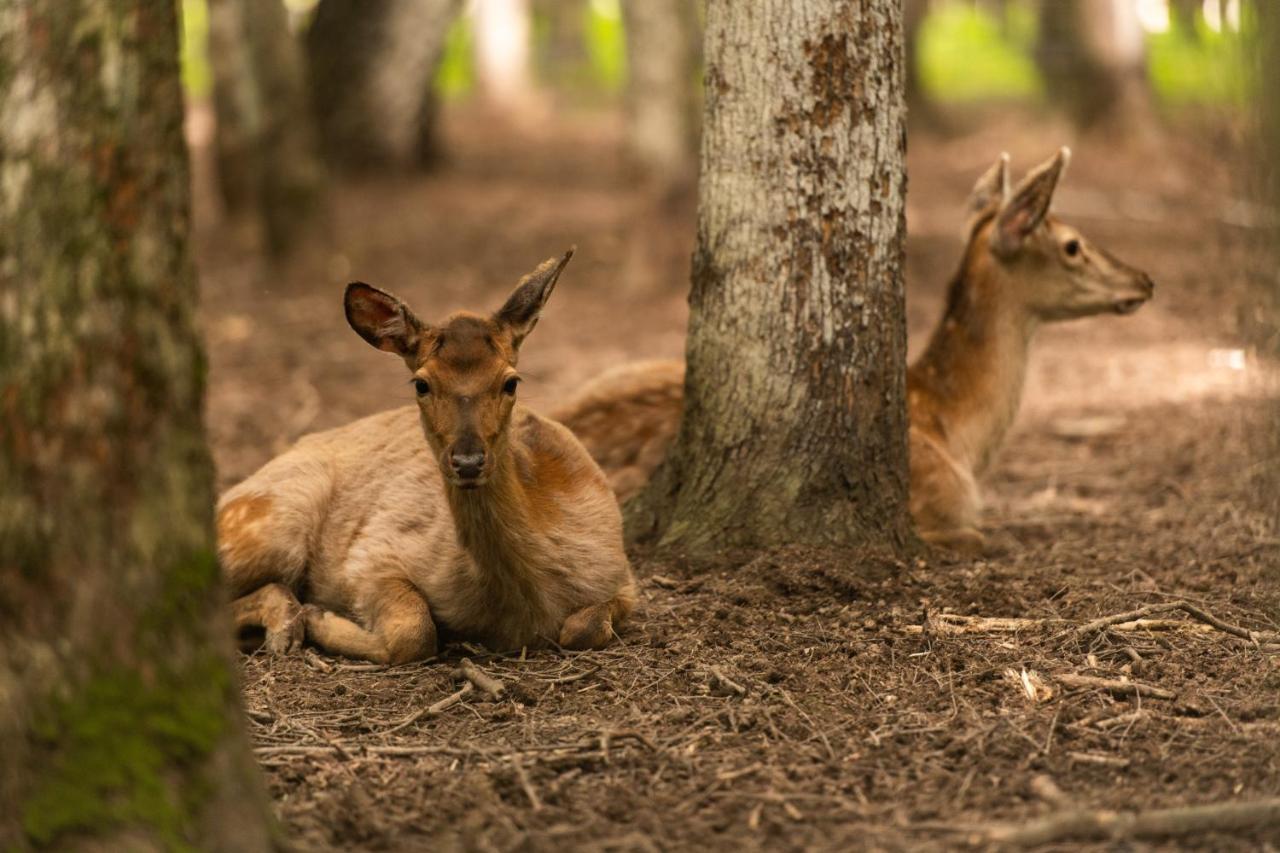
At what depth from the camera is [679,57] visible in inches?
501

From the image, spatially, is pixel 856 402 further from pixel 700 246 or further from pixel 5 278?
pixel 5 278

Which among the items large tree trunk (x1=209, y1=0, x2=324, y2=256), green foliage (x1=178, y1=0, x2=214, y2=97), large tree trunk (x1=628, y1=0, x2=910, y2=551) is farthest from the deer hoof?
green foliage (x1=178, y1=0, x2=214, y2=97)

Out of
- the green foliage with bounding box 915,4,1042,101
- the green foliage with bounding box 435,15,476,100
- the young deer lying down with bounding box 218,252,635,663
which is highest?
the green foliage with bounding box 435,15,476,100

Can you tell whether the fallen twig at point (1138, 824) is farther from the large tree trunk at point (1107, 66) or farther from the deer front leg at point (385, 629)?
the large tree trunk at point (1107, 66)

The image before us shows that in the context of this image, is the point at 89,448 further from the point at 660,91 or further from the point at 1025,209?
the point at 660,91

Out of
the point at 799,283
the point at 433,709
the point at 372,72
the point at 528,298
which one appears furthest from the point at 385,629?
the point at 372,72

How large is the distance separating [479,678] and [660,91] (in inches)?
317

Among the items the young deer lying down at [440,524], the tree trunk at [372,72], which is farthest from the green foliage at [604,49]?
the young deer lying down at [440,524]

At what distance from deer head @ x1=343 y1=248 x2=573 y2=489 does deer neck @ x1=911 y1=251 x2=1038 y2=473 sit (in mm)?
3004

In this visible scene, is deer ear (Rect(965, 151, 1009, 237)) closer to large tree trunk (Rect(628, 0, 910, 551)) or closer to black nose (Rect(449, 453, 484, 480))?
large tree trunk (Rect(628, 0, 910, 551))

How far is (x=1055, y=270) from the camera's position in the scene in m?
8.54

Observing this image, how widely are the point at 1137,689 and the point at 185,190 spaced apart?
3.32m

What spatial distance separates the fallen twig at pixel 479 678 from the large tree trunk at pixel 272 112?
913 cm

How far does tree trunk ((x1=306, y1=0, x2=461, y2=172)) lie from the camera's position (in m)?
18.1
